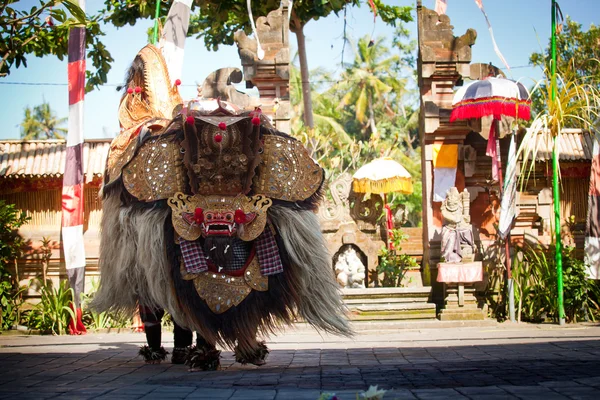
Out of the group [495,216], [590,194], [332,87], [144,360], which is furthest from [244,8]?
[332,87]

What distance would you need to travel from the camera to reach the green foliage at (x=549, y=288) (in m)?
11.3

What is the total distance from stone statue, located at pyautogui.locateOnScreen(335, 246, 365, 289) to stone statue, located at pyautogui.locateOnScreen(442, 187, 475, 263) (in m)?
1.44

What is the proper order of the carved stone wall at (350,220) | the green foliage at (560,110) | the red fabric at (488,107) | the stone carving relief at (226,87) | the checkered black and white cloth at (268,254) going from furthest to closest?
1. the carved stone wall at (350,220)
2. the stone carving relief at (226,87)
3. the green foliage at (560,110)
4. the red fabric at (488,107)
5. the checkered black and white cloth at (268,254)

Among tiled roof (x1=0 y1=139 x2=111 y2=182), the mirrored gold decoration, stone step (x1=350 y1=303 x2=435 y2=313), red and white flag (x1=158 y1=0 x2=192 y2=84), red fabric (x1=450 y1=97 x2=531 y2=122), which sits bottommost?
stone step (x1=350 y1=303 x2=435 y2=313)

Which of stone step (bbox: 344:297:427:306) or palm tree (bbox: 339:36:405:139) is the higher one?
palm tree (bbox: 339:36:405:139)

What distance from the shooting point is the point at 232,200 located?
571 centimetres

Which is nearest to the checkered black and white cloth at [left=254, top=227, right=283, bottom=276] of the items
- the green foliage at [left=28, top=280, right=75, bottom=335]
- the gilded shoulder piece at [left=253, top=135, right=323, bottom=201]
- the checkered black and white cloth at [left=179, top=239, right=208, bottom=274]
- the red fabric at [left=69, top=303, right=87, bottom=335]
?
the gilded shoulder piece at [left=253, top=135, right=323, bottom=201]

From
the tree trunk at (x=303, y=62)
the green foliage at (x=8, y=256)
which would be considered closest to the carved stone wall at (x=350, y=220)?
the green foliage at (x=8, y=256)

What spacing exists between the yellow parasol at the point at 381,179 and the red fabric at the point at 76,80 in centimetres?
495

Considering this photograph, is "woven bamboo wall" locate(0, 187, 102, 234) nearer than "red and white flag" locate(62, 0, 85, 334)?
No

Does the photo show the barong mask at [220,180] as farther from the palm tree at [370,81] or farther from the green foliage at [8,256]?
the palm tree at [370,81]

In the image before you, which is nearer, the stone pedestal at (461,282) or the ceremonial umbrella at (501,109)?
the ceremonial umbrella at (501,109)

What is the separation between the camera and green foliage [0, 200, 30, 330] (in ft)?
38.5

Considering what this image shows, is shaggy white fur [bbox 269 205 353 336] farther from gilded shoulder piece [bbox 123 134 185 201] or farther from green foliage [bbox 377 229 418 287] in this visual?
green foliage [bbox 377 229 418 287]
